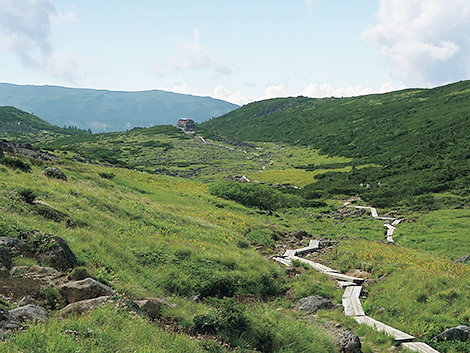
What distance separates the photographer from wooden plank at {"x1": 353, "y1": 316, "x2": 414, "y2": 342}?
10102mm

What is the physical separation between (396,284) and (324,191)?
43.7 metres

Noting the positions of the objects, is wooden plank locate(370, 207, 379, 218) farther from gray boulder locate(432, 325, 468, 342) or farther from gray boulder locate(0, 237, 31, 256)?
gray boulder locate(0, 237, 31, 256)

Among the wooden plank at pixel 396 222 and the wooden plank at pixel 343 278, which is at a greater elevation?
the wooden plank at pixel 396 222

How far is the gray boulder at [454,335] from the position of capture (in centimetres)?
982

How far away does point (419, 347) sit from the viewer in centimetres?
961

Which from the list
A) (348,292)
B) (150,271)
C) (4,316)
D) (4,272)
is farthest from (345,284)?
(4,272)

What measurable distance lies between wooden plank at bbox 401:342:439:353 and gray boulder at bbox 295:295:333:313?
147 inches

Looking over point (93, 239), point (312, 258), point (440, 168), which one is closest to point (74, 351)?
point (93, 239)

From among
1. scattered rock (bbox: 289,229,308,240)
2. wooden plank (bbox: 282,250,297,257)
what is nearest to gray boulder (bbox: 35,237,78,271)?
wooden plank (bbox: 282,250,297,257)

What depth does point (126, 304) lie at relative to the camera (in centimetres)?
825

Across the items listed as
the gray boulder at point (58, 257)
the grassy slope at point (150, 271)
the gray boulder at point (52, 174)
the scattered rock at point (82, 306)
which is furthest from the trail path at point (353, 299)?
the gray boulder at point (52, 174)

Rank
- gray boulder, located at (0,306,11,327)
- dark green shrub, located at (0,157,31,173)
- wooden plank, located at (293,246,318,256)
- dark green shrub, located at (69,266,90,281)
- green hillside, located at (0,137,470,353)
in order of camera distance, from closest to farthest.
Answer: gray boulder, located at (0,306,11,327)
green hillside, located at (0,137,470,353)
dark green shrub, located at (69,266,90,281)
wooden plank, located at (293,246,318,256)
dark green shrub, located at (0,157,31,173)

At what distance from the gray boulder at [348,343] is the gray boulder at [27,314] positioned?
8426 millimetres

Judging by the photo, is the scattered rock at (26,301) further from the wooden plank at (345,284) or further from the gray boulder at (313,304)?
the wooden plank at (345,284)
